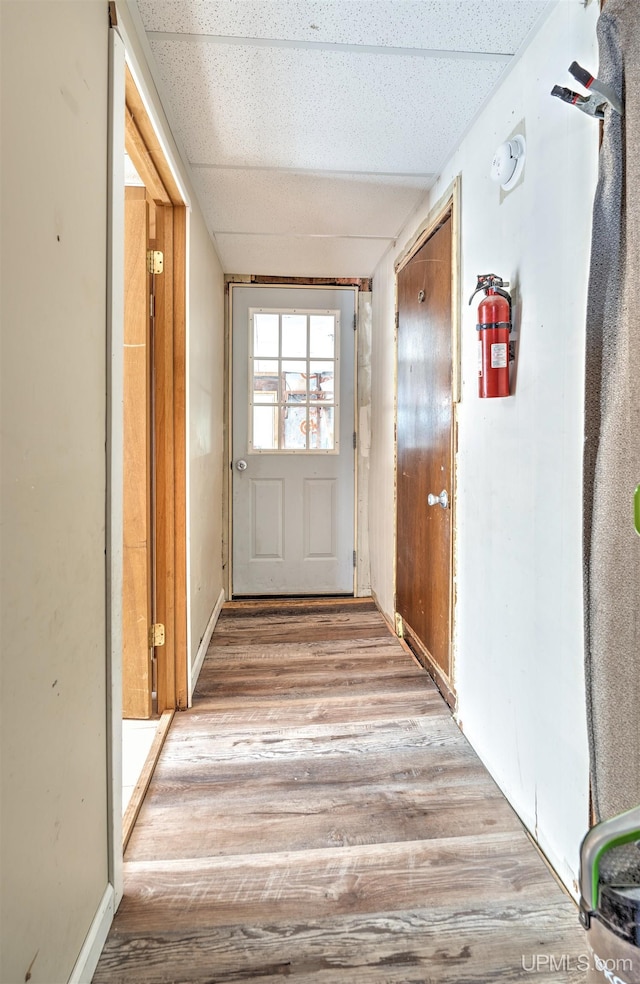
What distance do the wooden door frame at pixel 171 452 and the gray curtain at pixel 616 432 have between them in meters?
1.48

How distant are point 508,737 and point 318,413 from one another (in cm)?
240

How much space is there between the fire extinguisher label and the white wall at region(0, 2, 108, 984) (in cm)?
107

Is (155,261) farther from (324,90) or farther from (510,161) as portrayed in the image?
(510,161)

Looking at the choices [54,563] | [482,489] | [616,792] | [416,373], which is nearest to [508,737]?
[616,792]

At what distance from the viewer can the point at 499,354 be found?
4.55 feet

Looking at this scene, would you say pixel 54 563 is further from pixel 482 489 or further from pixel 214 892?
pixel 482 489

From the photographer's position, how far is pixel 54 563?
82 cm

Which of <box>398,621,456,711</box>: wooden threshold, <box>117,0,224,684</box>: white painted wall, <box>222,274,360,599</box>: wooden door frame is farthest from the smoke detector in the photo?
<box>222,274,360,599</box>: wooden door frame

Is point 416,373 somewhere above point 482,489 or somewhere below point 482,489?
above

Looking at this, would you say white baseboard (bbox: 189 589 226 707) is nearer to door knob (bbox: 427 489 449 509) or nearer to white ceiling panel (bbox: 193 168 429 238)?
door knob (bbox: 427 489 449 509)

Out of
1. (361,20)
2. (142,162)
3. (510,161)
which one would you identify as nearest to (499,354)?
(510,161)

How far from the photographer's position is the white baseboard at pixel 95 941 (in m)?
0.90

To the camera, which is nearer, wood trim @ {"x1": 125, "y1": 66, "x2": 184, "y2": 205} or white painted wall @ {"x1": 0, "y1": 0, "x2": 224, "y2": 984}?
white painted wall @ {"x1": 0, "y1": 0, "x2": 224, "y2": 984}

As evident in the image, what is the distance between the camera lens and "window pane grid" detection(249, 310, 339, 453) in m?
3.27
